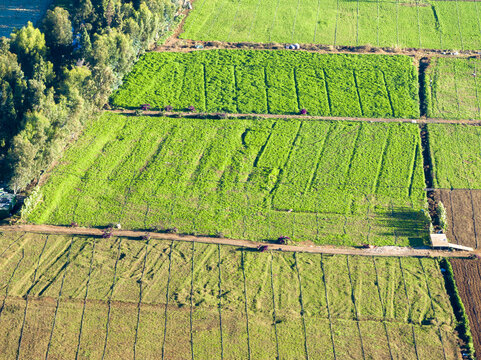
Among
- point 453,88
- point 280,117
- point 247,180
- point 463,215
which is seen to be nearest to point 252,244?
point 247,180

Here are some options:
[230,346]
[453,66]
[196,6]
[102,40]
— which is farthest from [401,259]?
[196,6]

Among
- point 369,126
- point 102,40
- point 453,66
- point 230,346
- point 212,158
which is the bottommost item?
point 230,346

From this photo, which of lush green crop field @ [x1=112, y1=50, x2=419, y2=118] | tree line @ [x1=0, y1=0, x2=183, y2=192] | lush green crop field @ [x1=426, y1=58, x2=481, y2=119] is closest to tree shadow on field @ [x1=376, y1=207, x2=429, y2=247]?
lush green crop field @ [x1=112, y1=50, x2=419, y2=118]

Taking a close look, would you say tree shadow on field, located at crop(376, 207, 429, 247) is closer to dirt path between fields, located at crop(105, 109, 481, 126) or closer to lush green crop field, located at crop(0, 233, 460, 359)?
lush green crop field, located at crop(0, 233, 460, 359)

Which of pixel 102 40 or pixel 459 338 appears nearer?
pixel 459 338

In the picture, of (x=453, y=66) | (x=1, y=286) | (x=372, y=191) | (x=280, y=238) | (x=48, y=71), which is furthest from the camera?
(x=453, y=66)

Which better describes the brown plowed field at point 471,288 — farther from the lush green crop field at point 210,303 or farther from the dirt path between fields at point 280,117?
the dirt path between fields at point 280,117

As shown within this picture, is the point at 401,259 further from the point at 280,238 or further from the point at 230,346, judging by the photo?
the point at 230,346
